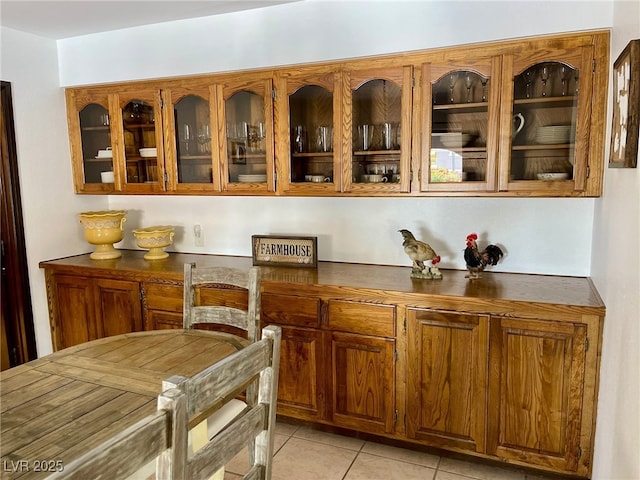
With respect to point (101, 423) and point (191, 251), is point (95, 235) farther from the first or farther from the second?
point (101, 423)

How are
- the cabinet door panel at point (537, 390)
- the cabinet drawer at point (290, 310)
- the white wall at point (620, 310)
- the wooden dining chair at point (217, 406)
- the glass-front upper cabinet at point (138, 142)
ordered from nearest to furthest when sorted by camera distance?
the wooden dining chair at point (217, 406) < the white wall at point (620, 310) < the cabinet door panel at point (537, 390) < the cabinet drawer at point (290, 310) < the glass-front upper cabinet at point (138, 142)

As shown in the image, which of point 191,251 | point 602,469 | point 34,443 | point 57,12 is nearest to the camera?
point 34,443

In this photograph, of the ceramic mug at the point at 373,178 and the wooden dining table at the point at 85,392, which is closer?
the wooden dining table at the point at 85,392

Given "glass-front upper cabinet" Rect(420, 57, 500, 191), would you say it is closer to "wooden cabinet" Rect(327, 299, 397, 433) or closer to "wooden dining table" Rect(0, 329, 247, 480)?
"wooden cabinet" Rect(327, 299, 397, 433)

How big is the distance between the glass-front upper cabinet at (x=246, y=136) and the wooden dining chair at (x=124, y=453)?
6.58 ft

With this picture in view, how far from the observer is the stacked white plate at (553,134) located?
86.0 inches

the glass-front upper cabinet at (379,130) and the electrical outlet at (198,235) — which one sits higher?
the glass-front upper cabinet at (379,130)

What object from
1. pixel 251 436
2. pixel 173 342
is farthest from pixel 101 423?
pixel 173 342

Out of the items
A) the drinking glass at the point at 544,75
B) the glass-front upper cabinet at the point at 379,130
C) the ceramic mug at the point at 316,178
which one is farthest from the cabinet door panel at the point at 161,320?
the drinking glass at the point at 544,75

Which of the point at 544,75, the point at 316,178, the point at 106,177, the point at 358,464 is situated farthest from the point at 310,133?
the point at 358,464

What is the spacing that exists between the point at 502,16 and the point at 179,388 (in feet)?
7.15

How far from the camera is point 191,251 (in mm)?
3402

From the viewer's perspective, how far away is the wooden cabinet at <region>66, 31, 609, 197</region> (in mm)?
2174

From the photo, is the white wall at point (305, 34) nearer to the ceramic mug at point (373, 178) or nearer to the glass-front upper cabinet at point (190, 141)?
the glass-front upper cabinet at point (190, 141)
